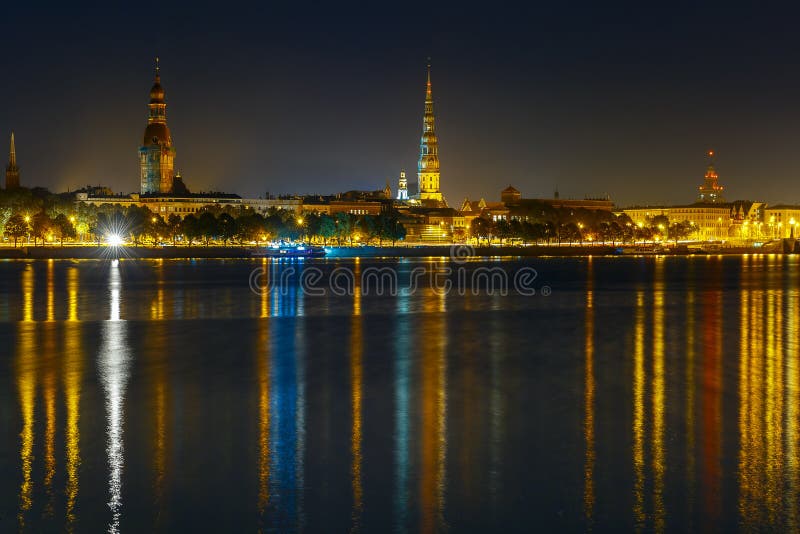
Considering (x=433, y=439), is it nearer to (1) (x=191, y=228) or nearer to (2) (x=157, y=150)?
(1) (x=191, y=228)

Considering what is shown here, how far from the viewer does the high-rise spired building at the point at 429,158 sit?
7544 inches

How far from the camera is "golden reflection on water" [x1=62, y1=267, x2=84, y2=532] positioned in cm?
893

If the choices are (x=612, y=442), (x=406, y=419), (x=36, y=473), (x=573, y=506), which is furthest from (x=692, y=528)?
(x=36, y=473)

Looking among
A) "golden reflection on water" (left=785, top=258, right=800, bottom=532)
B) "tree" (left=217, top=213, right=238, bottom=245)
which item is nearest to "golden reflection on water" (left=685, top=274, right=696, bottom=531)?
"golden reflection on water" (left=785, top=258, right=800, bottom=532)

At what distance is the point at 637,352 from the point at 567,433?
8290 mm

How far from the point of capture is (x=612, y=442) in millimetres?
10859

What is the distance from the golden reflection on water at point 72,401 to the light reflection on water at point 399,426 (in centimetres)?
3

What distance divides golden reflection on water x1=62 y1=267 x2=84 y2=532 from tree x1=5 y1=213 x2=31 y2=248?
236 ft

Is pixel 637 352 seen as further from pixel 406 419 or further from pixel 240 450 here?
pixel 240 450

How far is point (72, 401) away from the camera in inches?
526

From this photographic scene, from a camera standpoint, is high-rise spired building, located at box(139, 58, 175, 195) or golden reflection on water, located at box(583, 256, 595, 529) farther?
high-rise spired building, located at box(139, 58, 175, 195)

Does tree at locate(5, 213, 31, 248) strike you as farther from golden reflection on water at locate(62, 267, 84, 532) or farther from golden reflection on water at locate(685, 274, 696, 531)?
golden reflection on water at locate(685, 274, 696, 531)

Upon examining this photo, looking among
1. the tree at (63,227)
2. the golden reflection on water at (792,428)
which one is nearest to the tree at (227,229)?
the tree at (63,227)

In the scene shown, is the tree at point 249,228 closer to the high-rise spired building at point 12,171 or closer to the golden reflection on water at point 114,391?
the high-rise spired building at point 12,171
